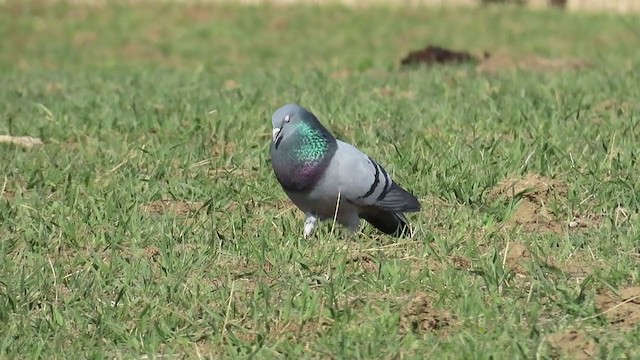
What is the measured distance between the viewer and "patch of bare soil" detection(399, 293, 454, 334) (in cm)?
499

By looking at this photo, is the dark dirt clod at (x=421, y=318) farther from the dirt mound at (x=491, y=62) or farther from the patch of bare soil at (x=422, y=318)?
the dirt mound at (x=491, y=62)

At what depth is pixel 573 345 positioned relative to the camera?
4754 millimetres

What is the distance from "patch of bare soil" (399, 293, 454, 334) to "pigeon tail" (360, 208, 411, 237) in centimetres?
113

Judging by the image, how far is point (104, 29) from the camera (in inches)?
835

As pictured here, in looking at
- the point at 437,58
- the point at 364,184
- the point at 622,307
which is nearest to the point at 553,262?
the point at 622,307

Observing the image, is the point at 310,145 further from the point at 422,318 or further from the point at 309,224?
the point at 422,318

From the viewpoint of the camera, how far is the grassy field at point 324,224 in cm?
501

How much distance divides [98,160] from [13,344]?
3136 millimetres

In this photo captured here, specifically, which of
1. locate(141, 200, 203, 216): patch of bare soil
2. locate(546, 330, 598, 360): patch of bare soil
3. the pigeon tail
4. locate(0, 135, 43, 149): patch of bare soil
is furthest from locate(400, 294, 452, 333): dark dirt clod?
locate(0, 135, 43, 149): patch of bare soil

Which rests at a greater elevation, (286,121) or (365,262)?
(286,121)

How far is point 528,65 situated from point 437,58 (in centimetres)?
98

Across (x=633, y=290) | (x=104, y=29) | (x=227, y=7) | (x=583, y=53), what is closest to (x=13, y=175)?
(x=633, y=290)

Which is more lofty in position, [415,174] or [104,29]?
[415,174]

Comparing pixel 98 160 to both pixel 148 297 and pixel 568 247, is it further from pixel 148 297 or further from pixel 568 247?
pixel 568 247
